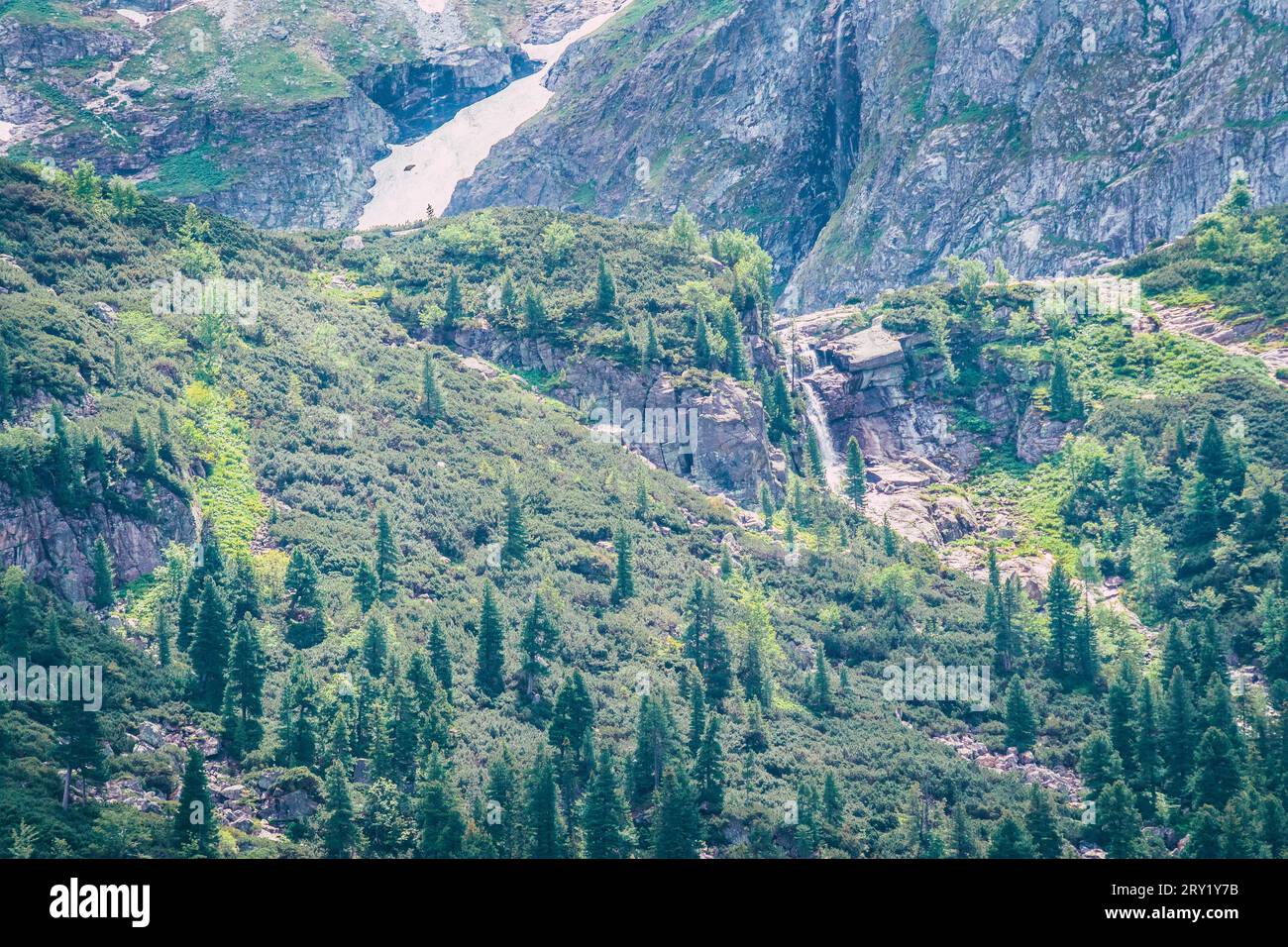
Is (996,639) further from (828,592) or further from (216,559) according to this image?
(216,559)

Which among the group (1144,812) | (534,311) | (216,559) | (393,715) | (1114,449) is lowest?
(1144,812)

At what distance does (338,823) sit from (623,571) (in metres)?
47.0

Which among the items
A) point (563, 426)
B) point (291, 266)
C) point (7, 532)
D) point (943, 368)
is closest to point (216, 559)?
point (7, 532)

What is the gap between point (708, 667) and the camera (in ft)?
443

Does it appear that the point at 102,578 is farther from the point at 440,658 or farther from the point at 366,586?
the point at 440,658

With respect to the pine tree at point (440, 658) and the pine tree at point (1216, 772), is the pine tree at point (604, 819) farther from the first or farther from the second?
the pine tree at point (1216, 772)

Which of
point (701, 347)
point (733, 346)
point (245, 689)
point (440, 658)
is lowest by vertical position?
point (245, 689)

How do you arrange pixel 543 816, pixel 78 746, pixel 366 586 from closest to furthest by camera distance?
pixel 78 746
pixel 543 816
pixel 366 586

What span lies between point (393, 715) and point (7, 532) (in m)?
28.2

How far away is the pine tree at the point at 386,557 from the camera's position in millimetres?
138000

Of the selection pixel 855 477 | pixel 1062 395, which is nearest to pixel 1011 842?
pixel 855 477

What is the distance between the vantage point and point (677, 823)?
107562 millimetres

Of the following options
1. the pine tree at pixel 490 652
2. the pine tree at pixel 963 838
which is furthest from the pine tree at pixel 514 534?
the pine tree at pixel 963 838

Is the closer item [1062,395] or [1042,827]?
[1042,827]
